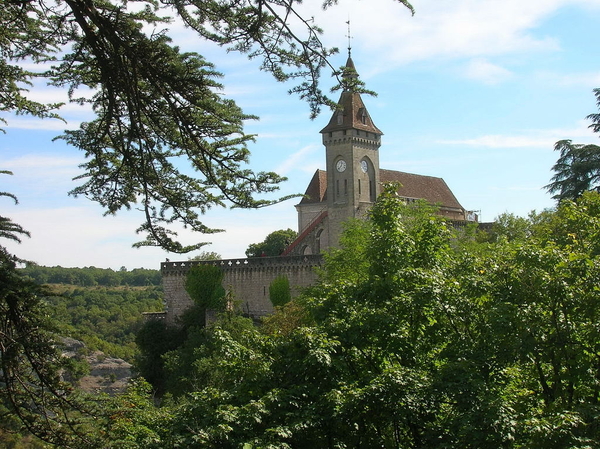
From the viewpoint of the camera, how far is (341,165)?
159 ft

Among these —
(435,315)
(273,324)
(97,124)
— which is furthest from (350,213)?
(97,124)

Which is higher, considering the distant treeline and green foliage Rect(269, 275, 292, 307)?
the distant treeline

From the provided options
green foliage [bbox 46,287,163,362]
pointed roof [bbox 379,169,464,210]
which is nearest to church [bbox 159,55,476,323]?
pointed roof [bbox 379,169,464,210]

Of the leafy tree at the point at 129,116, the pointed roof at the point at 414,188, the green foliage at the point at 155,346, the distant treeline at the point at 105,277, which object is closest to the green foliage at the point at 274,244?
the pointed roof at the point at 414,188

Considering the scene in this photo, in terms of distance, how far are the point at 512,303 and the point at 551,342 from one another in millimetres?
917

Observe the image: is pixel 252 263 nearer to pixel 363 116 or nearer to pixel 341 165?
pixel 341 165

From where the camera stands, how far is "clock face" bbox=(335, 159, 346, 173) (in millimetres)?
48281

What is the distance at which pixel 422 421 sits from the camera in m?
10.6

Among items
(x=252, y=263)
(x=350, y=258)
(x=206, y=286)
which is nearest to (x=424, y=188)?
(x=252, y=263)

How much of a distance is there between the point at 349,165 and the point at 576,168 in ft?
68.0

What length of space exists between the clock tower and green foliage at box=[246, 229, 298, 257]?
18.3 m

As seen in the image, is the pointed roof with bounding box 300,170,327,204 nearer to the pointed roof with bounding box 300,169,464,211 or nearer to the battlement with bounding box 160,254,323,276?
the pointed roof with bounding box 300,169,464,211

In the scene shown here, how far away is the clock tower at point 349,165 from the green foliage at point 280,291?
256 inches

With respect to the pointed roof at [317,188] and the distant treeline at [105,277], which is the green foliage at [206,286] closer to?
the pointed roof at [317,188]
